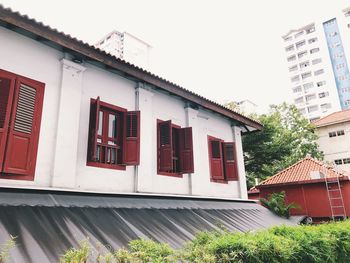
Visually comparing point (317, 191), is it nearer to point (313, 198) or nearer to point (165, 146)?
point (313, 198)

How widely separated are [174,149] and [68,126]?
11.4 ft

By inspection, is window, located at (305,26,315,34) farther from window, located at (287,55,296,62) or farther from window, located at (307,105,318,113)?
window, located at (307,105,318,113)

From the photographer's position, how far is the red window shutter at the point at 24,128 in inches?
194

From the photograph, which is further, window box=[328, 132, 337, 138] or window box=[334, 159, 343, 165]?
window box=[328, 132, 337, 138]

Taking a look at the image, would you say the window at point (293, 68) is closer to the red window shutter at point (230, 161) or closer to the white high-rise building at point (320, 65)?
the white high-rise building at point (320, 65)

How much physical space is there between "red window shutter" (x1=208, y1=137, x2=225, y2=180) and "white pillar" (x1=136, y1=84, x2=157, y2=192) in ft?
8.41

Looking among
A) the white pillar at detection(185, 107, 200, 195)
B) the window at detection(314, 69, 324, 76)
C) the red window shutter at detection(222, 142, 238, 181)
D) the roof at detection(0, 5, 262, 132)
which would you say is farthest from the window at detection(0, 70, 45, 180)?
the window at detection(314, 69, 324, 76)

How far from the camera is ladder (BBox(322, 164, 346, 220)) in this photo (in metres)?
12.1

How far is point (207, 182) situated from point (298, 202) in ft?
21.8

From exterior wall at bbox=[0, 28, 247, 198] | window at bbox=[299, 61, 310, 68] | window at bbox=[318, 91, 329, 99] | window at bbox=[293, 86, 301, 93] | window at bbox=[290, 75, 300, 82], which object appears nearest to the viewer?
exterior wall at bbox=[0, 28, 247, 198]

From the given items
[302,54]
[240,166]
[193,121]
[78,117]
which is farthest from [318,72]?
[78,117]

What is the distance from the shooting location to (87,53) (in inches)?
238

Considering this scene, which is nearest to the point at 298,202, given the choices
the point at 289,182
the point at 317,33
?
the point at 289,182

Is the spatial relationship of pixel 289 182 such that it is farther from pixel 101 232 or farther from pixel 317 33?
pixel 317 33
